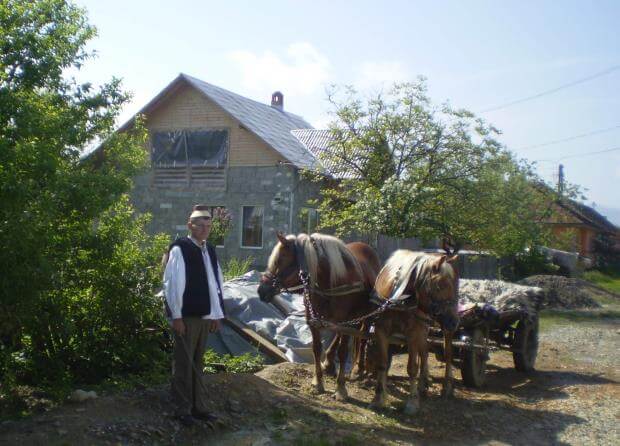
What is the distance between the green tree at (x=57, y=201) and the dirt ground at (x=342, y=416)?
1011 millimetres

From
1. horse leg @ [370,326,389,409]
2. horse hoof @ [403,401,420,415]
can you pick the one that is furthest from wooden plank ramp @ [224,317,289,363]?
horse hoof @ [403,401,420,415]

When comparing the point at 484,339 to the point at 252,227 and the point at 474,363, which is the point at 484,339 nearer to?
the point at 474,363

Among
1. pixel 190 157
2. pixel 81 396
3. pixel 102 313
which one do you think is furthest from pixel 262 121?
pixel 81 396

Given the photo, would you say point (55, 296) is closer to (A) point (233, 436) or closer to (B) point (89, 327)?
(B) point (89, 327)

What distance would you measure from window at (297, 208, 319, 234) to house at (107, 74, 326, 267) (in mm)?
31

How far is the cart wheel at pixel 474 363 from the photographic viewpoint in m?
8.38

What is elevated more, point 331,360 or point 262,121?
point 262,121

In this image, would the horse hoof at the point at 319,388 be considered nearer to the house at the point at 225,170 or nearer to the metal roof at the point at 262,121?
the house at the point at 225,170

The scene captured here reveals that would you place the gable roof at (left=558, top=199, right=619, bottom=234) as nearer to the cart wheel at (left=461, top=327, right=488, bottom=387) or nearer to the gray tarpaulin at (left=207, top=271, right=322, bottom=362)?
the cart wheel at (left=461, top=327, right=488, bottom=387)

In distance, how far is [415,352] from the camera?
7.18 meters

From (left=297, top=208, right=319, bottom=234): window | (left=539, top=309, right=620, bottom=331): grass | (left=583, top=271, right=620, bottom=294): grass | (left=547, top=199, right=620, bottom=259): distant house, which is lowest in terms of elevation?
(left=539, top=309, right=620, bottom=331): grass

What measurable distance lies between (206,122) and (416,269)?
48.9 ft

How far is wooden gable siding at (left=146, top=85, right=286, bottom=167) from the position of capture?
2027 centimetres

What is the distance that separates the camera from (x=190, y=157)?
21.2 m
